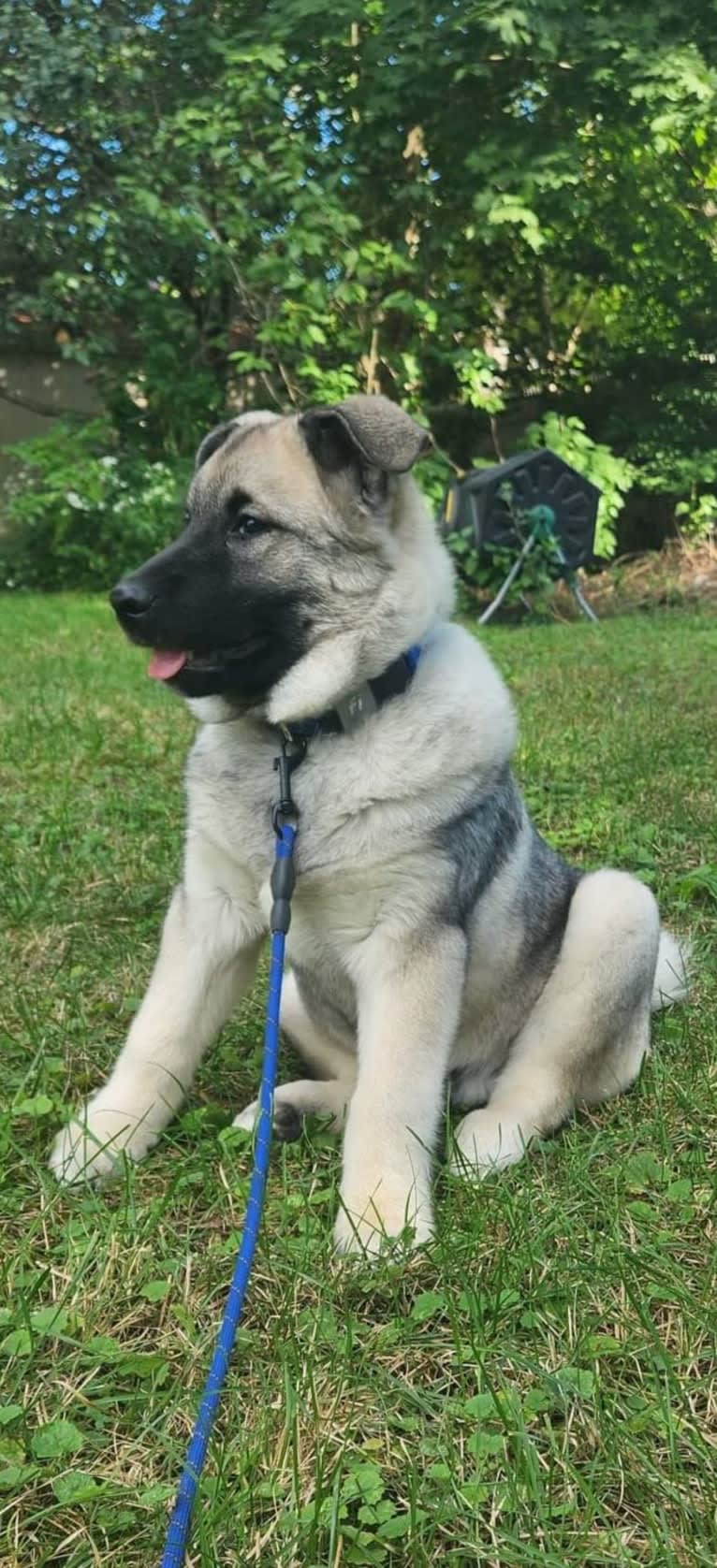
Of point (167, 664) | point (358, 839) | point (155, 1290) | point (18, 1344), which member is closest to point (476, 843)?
point (358, 839)

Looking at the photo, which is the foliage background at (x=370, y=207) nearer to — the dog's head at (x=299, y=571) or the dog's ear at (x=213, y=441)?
the dog's ear at (x=213, y=441)

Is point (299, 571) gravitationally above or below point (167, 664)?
above

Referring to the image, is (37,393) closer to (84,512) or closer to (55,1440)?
(84,512)

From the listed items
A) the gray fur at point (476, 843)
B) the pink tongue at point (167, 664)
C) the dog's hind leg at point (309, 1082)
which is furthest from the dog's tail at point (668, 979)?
the pink tongue at point (167, 664)

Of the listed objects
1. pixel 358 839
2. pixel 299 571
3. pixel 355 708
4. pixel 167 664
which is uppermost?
pixel 299 571

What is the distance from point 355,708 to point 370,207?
12197mm

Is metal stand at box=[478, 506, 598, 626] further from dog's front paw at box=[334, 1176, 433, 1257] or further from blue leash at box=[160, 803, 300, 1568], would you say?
dog's front paw at box=[334, 1176, 433, 1257]

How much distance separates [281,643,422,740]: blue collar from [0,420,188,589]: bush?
32.8 feet

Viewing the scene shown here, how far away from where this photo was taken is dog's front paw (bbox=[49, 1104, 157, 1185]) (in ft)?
6.83

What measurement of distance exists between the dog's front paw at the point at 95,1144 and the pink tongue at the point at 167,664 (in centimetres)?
83

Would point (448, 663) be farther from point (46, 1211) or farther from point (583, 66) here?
point (583, 66)

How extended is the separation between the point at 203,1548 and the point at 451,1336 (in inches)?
19.8

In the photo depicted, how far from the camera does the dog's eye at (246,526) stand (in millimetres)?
2279

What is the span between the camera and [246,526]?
7.50 feet
